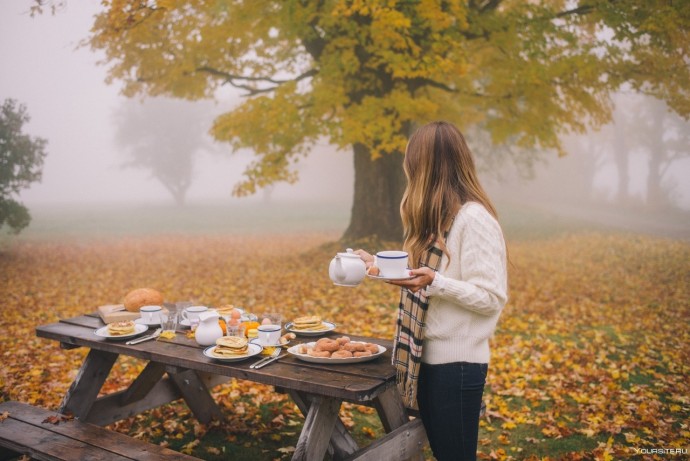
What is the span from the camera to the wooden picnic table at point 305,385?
2.55m

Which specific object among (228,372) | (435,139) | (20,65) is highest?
(20,65)

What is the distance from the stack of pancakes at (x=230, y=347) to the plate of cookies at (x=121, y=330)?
2.56ft

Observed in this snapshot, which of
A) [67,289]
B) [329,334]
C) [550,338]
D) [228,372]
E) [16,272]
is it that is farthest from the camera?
[16,272]

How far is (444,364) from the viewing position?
2359 mm

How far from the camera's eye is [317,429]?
2.58 m

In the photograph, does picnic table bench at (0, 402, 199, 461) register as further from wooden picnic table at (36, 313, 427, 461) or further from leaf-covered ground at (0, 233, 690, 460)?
leaf-covered ground at (0, 233, 690, 460)

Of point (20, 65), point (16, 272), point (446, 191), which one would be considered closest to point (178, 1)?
point (20, 65)

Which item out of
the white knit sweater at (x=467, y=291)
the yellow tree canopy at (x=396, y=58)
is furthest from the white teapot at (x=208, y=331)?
the yellow tree canopy at (x=396, y=58)

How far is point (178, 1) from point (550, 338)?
26.4ft

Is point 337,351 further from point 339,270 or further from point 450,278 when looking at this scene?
point 450,278

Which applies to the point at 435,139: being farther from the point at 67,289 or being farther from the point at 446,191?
the point at 67,289

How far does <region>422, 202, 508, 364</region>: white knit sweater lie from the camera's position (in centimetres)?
223

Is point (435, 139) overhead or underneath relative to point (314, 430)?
overhead

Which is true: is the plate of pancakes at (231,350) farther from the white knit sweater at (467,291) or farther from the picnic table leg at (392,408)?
the white knit sweater at (467,291)
